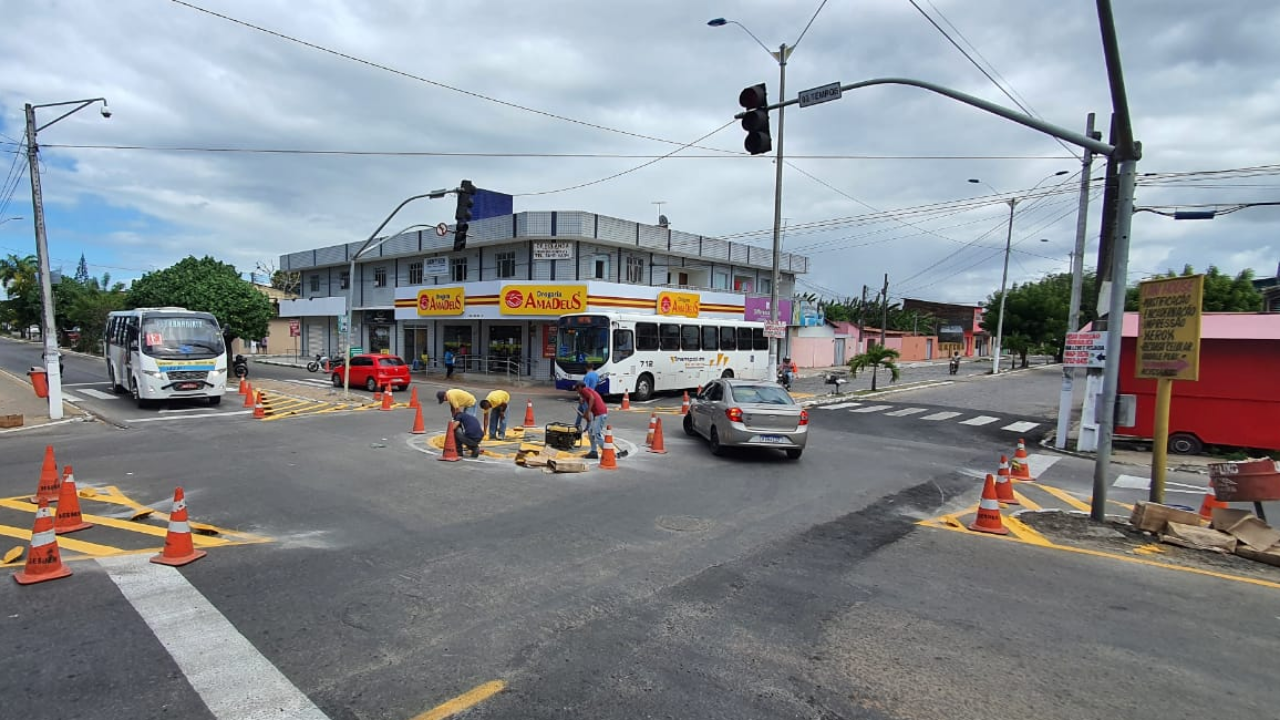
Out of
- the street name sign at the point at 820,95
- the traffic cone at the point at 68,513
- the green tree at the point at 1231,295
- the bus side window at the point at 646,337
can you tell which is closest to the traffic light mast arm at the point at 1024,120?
the street name sign at the point at 820,95

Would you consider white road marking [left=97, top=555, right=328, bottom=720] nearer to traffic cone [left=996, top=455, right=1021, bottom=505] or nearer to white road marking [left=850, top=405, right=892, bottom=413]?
traffic cone [left=996, top=455, right=1021, bottom=505]

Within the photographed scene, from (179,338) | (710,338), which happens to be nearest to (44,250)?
(179,338)

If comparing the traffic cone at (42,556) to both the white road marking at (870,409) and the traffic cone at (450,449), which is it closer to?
the traffic cone at (450,449)

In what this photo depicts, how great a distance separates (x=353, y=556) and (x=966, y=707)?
5216 mm

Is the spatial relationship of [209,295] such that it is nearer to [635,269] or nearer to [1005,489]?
[635,269]

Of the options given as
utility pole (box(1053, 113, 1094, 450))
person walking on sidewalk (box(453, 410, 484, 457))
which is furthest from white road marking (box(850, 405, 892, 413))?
person walking on sidewalk (box(453, 410, 484, 457))

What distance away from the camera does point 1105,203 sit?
13.8 meters

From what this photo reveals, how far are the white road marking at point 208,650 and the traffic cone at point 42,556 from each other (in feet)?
1.19

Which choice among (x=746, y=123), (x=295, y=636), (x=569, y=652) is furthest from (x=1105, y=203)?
(x=295, y=636)

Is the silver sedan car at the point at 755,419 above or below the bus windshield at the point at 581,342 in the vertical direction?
below

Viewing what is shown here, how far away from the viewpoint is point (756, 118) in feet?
33.0

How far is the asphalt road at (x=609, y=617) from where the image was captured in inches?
144

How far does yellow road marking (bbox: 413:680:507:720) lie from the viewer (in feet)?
11.2

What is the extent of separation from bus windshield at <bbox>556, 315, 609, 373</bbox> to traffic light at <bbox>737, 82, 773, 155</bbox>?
12569 millimetres
